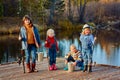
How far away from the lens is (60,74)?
30.4ft

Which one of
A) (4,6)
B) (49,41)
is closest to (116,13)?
(4,6)

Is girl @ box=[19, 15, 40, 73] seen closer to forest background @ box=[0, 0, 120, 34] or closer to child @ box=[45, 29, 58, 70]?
child @ box=[45, 29, 58, 70]

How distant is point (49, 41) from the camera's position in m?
9.91

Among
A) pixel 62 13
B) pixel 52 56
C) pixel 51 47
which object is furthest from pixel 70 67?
pixel 62 13

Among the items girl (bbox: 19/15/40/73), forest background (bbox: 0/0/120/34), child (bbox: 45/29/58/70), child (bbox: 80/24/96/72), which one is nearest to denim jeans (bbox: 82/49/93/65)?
child (bbox: 80/24/96/72)

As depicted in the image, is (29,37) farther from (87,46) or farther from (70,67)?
(87,46)

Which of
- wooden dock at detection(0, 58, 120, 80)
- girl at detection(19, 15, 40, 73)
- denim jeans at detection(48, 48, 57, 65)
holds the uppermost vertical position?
girl at detection(19, 15, 40, 73)

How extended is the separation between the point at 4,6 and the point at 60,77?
30.1m

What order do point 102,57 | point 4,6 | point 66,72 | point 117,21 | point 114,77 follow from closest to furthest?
point 114,77 → point 66,72 → point 102,57 → point 4,6 → point 117,21

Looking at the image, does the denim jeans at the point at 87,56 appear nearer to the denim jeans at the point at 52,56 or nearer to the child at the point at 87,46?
the child at the point at 87,46

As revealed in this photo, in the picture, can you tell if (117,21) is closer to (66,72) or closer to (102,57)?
(102,57)

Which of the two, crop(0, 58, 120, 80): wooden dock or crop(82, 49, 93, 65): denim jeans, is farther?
crop(82, 49, 93, 65): denim jeans

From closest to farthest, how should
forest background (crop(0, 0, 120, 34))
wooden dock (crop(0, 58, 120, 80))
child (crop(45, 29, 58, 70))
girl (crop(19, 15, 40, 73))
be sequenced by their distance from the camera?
wooden dock (crop(0, 58, 120, 80))
girl (crop(19, 15, 40, 73))
child (crop(45, 29, 58, 70))
forest background (crop(0, 0, 120, 34))

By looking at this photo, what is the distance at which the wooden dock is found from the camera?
29.0 ft
